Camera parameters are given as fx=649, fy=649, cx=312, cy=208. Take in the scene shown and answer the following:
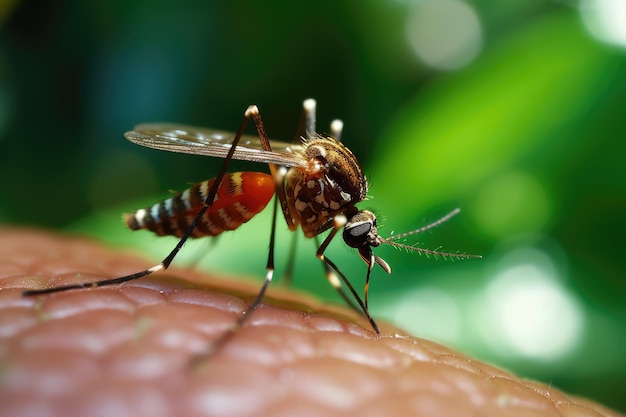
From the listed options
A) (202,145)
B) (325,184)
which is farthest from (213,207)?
(325,184)

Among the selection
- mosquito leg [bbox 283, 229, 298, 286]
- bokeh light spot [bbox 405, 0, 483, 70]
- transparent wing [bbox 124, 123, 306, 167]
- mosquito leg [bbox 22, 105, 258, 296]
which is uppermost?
bokeh light spot [bbox 405, 0, 483, 70]

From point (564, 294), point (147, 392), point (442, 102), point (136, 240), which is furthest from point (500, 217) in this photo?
point (147, 392)

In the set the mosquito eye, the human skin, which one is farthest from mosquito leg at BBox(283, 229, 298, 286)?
the human skin

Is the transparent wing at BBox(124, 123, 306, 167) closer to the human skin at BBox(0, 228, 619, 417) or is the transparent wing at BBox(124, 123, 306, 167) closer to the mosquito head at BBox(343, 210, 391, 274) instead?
the mosquito head at BBox(343, 210, 391, 274)

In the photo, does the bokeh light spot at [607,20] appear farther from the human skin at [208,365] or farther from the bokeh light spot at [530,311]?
the human skin at [208,365]

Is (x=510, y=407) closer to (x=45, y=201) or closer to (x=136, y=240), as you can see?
(x=136, y=240)

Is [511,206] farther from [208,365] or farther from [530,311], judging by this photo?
[208,365]

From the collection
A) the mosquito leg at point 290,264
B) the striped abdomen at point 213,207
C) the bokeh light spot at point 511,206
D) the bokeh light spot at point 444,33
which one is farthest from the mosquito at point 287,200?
the bokeh light spot at point 444,33
